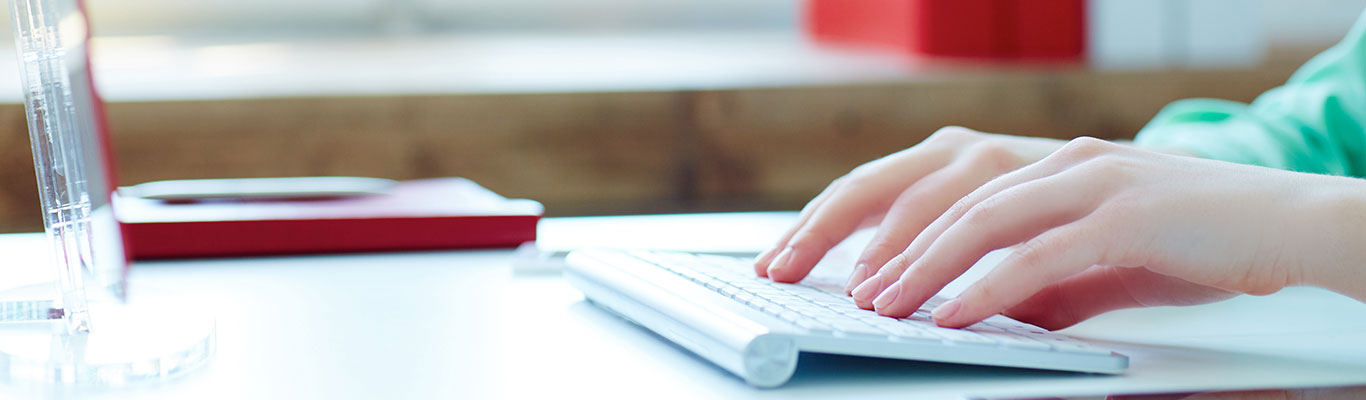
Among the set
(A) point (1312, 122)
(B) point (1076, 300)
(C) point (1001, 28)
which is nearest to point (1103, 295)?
(B) point (1076, 300)

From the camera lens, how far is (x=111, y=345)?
16.3 inches

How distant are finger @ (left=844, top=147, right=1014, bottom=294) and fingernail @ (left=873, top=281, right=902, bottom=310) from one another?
1.9 inches

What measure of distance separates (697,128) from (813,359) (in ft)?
2.90

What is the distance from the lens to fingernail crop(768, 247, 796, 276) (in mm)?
498

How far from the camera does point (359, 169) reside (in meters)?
1.22

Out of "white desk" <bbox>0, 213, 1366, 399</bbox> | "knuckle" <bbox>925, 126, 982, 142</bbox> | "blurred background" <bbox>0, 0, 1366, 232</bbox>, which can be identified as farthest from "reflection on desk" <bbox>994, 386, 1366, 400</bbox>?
"blurred background" <bbox>0, 0, 1366, 232</bbox>

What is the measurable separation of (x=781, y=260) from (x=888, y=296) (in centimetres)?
9

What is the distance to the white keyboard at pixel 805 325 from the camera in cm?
36

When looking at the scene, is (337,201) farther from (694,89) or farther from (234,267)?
(694,89)

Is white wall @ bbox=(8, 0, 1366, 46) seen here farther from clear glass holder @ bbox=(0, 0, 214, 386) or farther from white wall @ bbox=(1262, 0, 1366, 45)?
clear glass holder @ bbox=(0, 0, 214, 386)

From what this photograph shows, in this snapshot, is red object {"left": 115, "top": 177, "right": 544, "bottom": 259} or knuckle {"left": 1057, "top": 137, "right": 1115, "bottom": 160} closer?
knuckle {"left": 1057, "top": 137, "right": 1115, "bottom": 160}

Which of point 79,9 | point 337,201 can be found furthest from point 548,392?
point 337,201

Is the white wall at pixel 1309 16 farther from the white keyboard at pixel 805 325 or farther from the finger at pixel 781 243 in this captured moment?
the white keyboard at pixel 805 325

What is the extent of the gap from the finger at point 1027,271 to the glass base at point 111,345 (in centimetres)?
24
